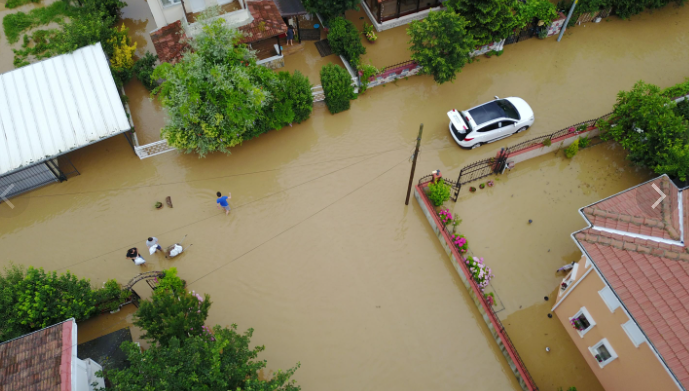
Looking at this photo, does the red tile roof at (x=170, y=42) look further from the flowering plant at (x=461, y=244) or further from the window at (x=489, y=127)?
the flowering plant at (x=461, y=244)

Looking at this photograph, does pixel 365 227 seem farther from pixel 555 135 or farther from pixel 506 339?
pixel 555 135

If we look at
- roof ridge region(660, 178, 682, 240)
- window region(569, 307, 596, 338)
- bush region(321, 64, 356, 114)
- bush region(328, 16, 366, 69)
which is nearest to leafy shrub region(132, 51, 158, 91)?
bush region(321, 64, 356, 114)

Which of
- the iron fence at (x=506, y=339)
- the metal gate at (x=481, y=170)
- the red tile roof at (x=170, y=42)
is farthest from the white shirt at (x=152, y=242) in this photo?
the metal gate at (x=481, y=170)

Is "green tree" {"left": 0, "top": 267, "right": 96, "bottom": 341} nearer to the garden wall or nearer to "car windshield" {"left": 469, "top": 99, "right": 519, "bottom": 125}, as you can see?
the garden wall

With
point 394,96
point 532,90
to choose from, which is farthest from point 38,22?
point 532,90

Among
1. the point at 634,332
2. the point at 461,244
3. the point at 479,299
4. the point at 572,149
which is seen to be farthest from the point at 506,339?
the point at 572,149

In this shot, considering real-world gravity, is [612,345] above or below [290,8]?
below

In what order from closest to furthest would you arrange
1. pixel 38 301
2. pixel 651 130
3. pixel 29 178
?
pixel 38 301 → pixel 651 130 → pixel 29 178
